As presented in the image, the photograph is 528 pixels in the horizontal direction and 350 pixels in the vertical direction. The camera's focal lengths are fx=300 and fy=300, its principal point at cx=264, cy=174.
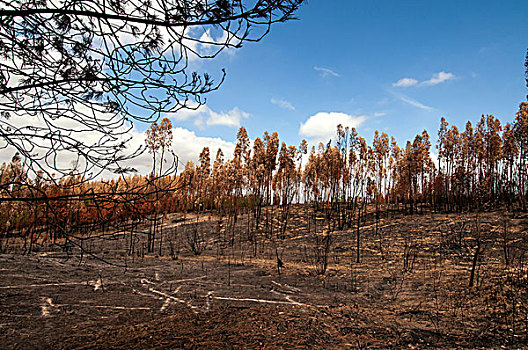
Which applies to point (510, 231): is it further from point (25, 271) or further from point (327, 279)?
point (25, 271)

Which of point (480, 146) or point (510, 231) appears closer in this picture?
point (510, 231)

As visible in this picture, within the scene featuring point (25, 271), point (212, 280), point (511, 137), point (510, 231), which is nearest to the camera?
point (25, 271)

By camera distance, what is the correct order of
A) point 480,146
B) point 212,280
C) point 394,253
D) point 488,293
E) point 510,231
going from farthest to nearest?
1. point 480,146
2. point 510,231
3. point 394,253
4. point 212,280
5. point 488,293

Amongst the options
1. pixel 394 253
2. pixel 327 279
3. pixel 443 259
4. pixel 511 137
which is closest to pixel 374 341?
pixel 327 279

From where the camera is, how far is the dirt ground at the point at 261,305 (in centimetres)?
275

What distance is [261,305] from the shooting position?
379cm

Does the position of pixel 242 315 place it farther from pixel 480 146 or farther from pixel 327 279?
pixel 480 146

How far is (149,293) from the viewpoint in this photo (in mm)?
4312

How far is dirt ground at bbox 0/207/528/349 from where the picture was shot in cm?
275

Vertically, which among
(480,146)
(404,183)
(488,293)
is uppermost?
(480,146)

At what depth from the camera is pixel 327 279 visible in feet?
18.3

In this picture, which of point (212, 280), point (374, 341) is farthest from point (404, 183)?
point (374, 341)

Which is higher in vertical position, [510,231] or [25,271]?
[510,231]

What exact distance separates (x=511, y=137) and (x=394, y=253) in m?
10.4
